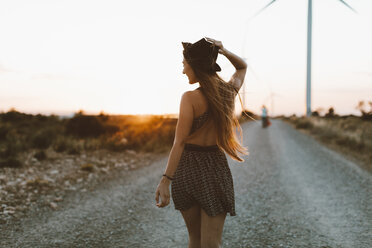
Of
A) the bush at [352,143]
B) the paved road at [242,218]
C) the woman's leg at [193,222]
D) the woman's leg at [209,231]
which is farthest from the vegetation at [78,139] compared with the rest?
the bush at [352,143]

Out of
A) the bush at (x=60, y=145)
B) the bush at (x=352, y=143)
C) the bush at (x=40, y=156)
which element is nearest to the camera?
the bush at (x=40, y=156)

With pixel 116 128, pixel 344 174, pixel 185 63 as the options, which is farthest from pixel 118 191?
pixel 116 128

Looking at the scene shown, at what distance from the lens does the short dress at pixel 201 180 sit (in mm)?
2072

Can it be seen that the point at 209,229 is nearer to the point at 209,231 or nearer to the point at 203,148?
the point at 209,231

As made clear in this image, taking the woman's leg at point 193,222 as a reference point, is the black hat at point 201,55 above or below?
above

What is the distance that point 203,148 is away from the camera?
83.2 inches

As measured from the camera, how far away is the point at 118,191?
6.71 metres

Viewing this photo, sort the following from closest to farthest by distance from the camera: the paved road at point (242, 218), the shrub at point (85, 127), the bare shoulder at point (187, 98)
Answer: the bare shoulder at point (187, 98), the paved road at point (242, 218), the shrub at point (85, 127)

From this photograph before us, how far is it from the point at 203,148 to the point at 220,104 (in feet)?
1.00

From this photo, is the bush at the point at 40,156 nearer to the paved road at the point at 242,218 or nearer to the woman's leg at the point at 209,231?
the paved road at the point at 242,218

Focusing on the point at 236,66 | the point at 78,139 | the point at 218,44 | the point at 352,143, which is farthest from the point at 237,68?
the point at 352,143

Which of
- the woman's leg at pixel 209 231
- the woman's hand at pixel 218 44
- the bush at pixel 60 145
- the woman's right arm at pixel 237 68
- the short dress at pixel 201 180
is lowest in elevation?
the bush at pixel 60 145

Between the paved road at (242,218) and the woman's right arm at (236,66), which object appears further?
the paved road at (242,218)

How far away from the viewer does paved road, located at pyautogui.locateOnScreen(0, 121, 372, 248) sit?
405 centimetres
